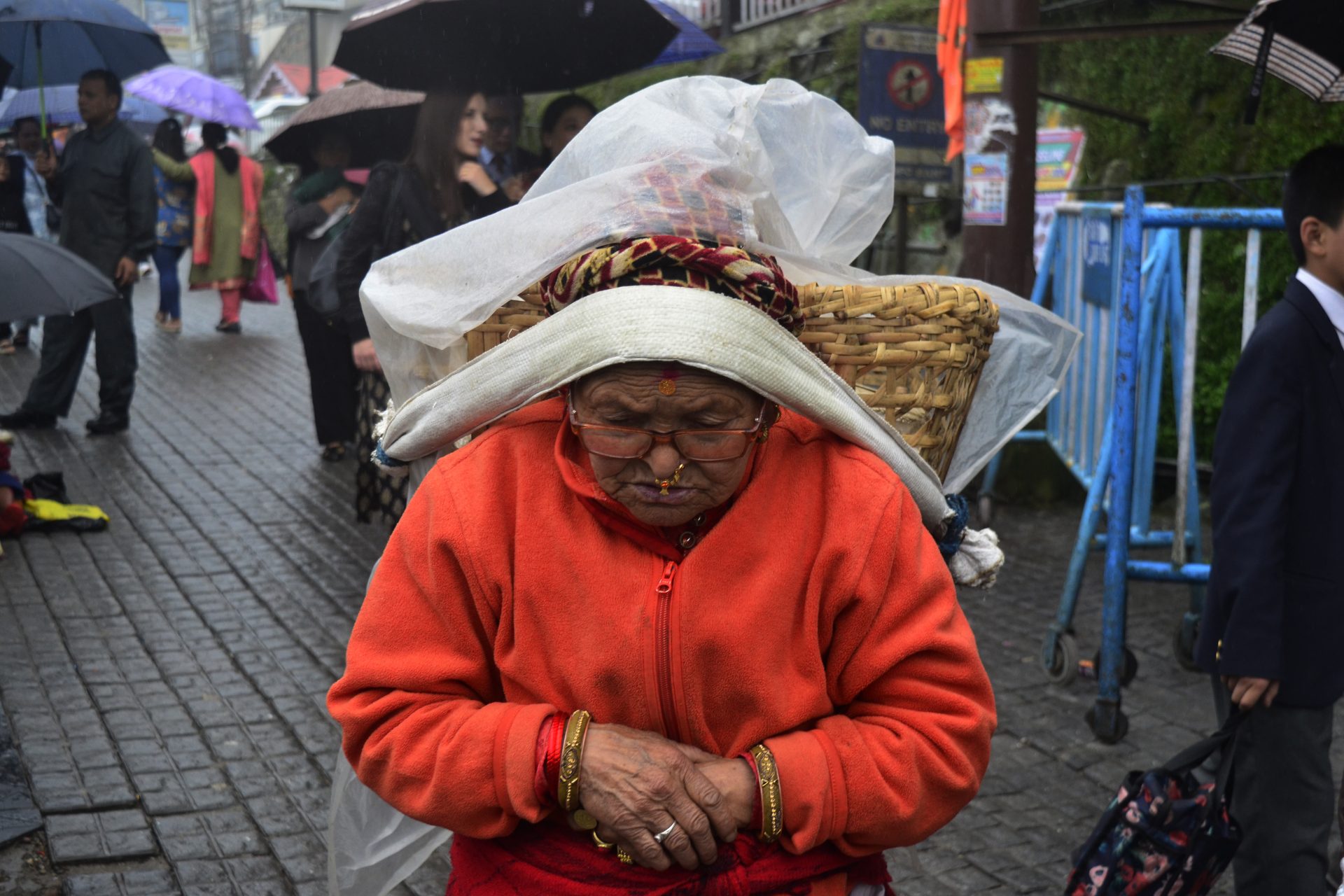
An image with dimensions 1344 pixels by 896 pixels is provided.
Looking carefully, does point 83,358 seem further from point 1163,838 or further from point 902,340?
point 902,340

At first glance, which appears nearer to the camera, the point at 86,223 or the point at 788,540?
the point at 788,540

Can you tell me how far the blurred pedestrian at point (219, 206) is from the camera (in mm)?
14656

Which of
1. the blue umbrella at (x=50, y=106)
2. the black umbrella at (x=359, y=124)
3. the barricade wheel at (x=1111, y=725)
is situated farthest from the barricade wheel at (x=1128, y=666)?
the blue umbrella at (x=50, y=106)

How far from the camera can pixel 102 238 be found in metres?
9.45

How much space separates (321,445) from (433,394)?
7261mm

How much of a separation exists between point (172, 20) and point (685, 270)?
149ft

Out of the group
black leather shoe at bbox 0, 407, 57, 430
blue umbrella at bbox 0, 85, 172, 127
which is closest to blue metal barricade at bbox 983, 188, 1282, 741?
black leather shoe at bbox 0, 407, 57, 430

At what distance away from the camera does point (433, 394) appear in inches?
82.8

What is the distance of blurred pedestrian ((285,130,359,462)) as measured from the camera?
8.32 meters

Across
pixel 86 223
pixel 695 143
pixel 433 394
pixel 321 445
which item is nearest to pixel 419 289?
pixel 433 394

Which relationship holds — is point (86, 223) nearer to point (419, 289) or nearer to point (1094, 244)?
point (1094, 244)

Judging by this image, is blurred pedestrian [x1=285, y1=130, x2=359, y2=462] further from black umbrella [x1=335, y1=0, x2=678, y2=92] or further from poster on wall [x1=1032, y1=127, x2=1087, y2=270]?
poster on wall [x1=1032, y1=127, x2=1087, y2=270]

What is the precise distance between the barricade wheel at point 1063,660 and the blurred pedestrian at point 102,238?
6.49m

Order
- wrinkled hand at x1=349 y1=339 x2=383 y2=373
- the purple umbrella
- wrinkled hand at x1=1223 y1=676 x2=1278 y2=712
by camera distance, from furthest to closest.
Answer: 1. the purple umbrella
2. wrinkled hand at x1=349 y1=339 x2=383 y2=373
3. wrinkled hand at x1=1223 y1=676 x2=1278 y2=712
